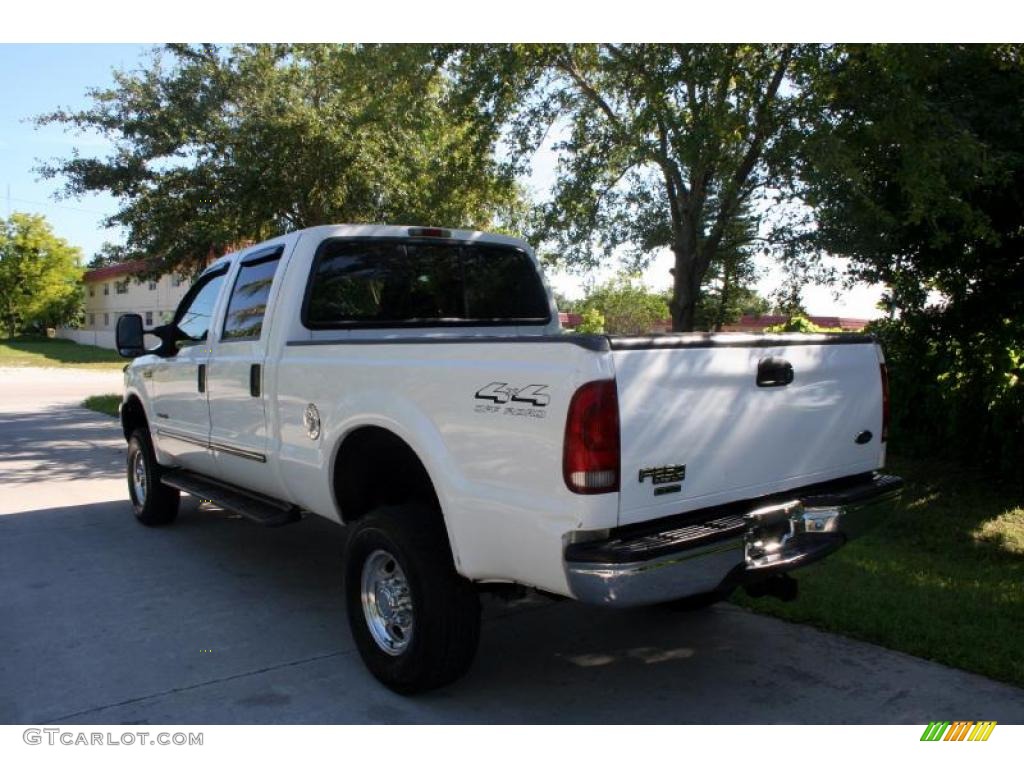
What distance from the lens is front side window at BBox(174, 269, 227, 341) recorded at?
227 inches

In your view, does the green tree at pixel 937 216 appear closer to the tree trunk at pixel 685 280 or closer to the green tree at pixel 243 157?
the tree trunk at pixel 685 280

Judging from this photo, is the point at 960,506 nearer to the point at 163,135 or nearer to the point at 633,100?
the point at 633,100

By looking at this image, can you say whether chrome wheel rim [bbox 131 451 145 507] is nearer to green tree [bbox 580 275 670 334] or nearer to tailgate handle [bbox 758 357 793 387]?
tailgate handle [bbox 758 357 793 387]

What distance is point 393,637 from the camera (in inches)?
151

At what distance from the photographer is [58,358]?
130ft

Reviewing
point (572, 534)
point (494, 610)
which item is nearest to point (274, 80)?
point (494, 610)

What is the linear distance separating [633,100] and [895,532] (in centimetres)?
471

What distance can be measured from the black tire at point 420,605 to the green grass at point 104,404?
42.2 ft

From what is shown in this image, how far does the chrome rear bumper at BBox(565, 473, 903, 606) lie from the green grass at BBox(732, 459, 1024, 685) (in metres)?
0.87

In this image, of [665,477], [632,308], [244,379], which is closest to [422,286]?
[244,379]

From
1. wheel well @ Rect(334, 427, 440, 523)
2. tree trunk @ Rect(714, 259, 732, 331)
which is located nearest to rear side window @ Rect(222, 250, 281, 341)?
wheel well @ Rect(334, 427, 440, 523)

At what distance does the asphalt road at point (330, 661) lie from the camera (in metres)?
3.57

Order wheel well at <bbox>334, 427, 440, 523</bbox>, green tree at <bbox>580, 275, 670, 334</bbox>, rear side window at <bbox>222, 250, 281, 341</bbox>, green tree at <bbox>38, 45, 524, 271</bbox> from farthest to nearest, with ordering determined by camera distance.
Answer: green tree at <bbox>580, 275, 670, 334</bbox> < green tree at <bbox>38, 45, 524, 271</bbox> < rear side window at <bbox>222, 250, 281, 341</bbox> < wheel well at <bbox>334, 427, 440, 523</bbox>

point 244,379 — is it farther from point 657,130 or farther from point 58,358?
point 58,358
